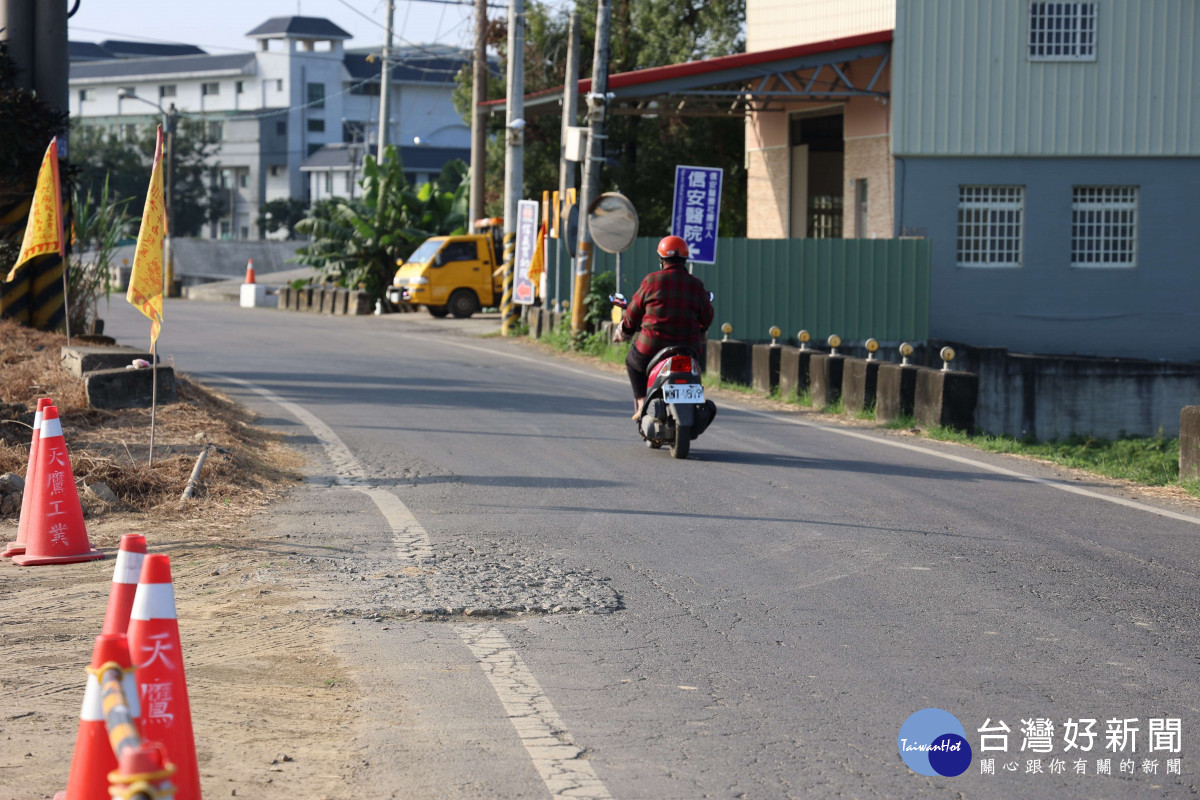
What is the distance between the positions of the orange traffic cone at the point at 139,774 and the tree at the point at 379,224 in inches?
1336

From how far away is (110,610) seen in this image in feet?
13.0

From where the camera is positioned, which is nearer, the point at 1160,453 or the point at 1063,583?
the point at 1063,583

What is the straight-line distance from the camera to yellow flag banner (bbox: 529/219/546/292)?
84.4ft

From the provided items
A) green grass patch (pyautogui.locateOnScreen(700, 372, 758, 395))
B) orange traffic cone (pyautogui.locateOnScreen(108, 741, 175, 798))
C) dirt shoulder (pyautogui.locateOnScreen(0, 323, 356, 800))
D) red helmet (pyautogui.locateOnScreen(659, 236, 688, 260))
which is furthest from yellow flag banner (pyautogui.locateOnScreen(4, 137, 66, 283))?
orange traffic cone (pyautogui.locateOnScreen(108, 741, 175, 798))

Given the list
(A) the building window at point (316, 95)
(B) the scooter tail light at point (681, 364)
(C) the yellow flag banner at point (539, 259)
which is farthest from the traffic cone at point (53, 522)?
(A) the building window at point (316, 95)

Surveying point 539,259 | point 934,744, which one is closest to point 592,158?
point 539,259

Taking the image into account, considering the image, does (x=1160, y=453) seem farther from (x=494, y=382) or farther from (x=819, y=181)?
(x=819, y=181)

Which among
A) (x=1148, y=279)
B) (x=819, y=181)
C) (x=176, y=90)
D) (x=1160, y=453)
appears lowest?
(x=1160, y=453)

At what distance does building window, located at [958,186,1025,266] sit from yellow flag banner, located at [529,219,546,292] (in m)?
7.90

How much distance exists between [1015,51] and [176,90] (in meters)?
67.5

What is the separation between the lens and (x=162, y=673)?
3654 millimetres

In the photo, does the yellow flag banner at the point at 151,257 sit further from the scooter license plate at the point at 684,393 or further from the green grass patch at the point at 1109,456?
the green grass patch at the point at 1109,456

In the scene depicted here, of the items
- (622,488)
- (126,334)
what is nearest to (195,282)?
(126,334)

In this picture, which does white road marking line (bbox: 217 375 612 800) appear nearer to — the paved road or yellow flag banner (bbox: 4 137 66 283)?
the paved road
